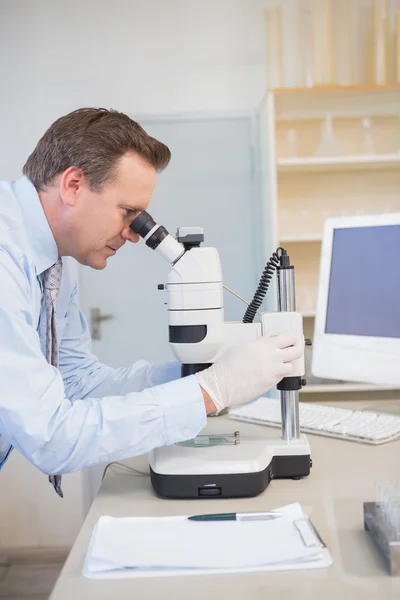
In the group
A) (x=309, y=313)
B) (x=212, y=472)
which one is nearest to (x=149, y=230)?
(x=212, y=472)

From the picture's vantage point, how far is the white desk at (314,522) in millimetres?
788

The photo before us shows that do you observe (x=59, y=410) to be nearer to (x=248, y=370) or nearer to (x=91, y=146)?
(x=248, y=370)

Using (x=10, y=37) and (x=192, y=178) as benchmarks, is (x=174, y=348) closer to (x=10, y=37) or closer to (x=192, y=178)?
(x=192, y=178)

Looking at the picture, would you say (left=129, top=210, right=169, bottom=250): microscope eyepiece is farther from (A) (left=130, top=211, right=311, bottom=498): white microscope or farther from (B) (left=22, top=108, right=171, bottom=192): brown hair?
(B) (left=22, top=108, right=171, bottom=192): brown hair

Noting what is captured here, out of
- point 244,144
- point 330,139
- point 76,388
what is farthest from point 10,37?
point 76,388

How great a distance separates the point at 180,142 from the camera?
3.51 meters

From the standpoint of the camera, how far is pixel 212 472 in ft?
3.67

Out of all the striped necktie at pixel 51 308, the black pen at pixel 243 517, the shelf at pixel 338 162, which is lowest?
the black pen at pixel 243 517

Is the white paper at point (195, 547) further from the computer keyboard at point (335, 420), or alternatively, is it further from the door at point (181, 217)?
the door at point (181, 217)

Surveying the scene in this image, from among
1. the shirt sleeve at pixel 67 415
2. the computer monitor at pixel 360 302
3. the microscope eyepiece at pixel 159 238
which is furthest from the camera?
the computer monitor at pixel 360 302

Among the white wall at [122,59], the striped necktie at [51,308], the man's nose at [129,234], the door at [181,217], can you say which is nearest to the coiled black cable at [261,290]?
the man's nose at [129,234]

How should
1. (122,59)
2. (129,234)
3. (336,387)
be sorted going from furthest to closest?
(122,59)
(336,387)
(129,234)

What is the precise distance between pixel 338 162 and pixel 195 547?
2474 millimetres

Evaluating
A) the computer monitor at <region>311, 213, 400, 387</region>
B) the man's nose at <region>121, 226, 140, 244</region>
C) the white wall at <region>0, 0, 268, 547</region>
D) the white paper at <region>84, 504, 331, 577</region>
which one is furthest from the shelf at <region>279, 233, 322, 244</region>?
the white paper at <region>84, 504, 331, 577</region>
